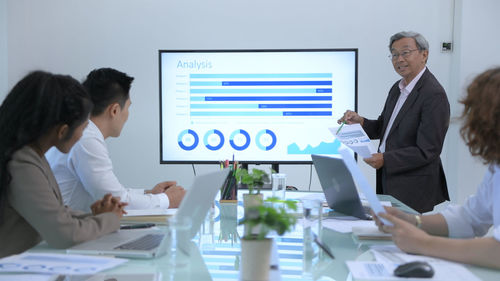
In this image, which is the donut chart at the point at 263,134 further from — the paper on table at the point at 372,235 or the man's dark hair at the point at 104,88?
the paper on table at the point at 372,235

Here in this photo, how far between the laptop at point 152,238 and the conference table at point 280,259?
4cm

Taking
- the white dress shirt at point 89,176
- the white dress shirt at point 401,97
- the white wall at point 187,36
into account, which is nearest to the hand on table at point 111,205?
the white dress shirt at point 89,176

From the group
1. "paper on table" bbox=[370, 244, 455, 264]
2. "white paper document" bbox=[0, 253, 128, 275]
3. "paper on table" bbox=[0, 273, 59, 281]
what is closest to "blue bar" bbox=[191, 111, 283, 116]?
"paper on table" bbox=[370, 244, 455, 264]

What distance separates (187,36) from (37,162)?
Answer: 133 inches

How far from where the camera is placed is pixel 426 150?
3121mm

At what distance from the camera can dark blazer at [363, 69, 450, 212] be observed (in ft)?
10.3

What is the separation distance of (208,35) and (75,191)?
2.83 metres

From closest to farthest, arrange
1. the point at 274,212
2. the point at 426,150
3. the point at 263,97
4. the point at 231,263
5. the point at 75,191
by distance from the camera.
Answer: the point at 274,212 → the point at 231,263 → the point at 75,191 → the point at 426,150 → the point at 263,97

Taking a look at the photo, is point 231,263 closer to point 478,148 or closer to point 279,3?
point 478,148

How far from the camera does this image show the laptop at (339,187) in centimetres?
191

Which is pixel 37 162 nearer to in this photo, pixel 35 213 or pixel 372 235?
pixel 35 213

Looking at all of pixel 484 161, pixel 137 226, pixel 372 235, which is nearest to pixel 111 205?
pixel 137 226

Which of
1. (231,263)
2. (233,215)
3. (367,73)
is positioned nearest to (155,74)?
(367,73)

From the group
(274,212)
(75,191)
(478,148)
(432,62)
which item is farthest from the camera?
(432,62)
